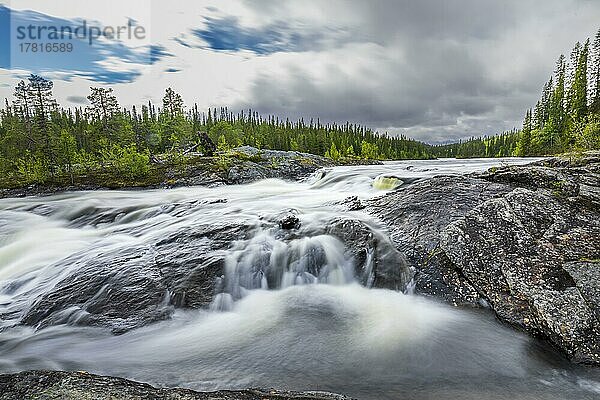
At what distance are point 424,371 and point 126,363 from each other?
459 cm

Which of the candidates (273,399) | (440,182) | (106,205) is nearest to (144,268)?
(273,399)

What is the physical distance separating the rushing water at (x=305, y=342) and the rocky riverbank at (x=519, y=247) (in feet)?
1.27

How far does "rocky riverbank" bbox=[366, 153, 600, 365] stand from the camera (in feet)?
17.2

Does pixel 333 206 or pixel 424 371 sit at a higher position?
pixel 333 206

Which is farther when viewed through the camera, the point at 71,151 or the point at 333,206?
the point at 71,151

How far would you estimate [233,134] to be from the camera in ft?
257

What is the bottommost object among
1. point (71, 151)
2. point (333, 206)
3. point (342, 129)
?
point (333, 206)

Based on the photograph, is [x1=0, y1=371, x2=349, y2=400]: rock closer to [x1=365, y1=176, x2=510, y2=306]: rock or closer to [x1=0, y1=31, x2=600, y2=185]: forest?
[x1=365, y1=176, x2=510, y2=306]: rock

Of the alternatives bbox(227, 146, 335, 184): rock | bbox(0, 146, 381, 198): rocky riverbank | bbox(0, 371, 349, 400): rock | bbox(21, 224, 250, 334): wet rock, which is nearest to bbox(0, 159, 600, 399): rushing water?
bbox(21, 224, 250, 334): wet rock

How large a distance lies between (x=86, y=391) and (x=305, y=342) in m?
3.38

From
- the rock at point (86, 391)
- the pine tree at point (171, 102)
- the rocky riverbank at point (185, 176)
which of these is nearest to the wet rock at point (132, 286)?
the rock at point (86, 391)

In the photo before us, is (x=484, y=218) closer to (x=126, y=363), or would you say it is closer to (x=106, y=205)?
(x=126, y=363)

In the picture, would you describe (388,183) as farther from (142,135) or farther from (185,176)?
(142,135)

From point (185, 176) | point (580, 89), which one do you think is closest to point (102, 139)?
point (185, 176)
